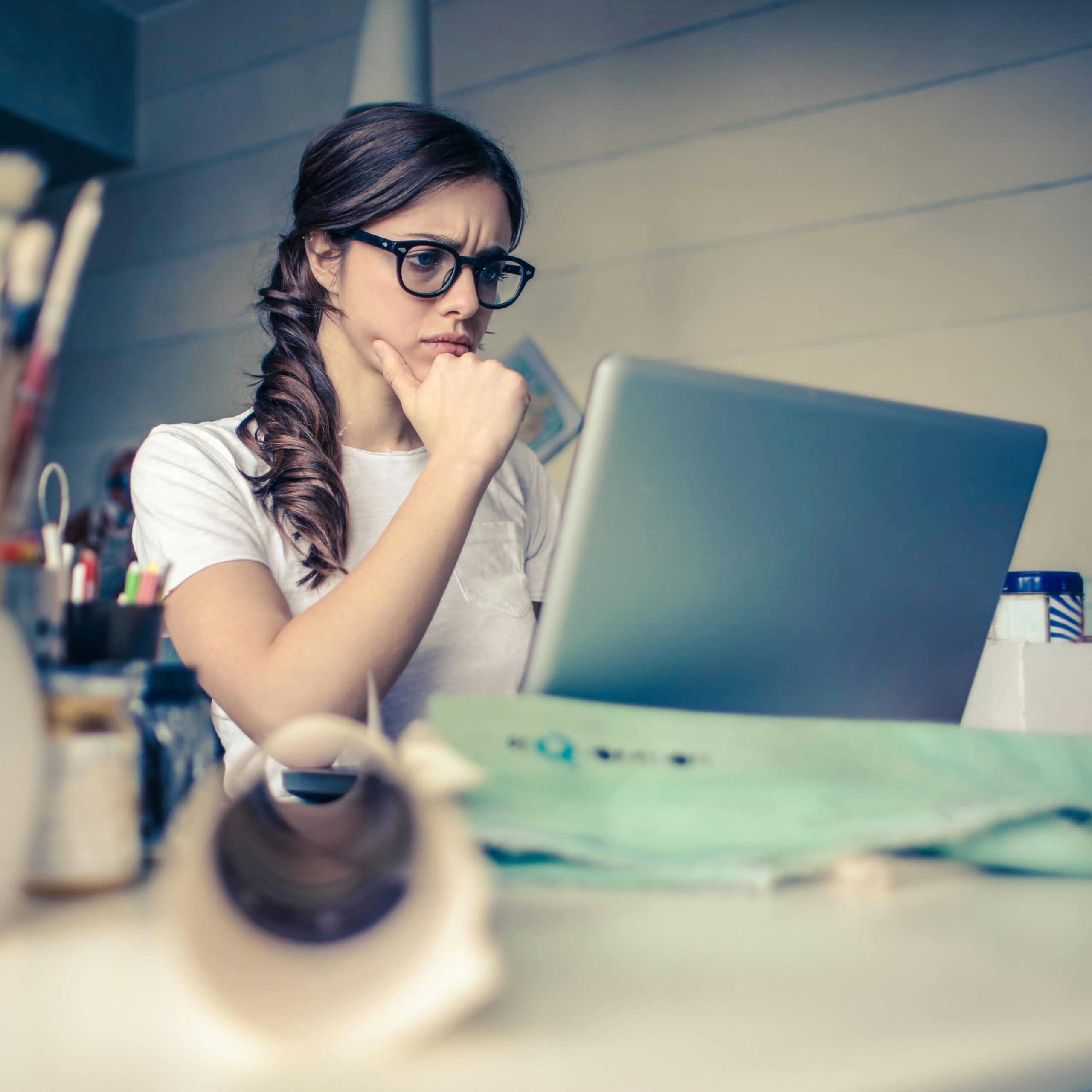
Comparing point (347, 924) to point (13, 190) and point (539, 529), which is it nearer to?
point (13, 190)

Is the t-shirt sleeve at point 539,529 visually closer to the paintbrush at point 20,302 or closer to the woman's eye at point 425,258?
the woman's eye at point 425,258

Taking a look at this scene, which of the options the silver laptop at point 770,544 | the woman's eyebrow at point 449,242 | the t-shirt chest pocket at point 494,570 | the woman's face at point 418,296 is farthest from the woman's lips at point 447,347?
the silver laptop at point 770,544

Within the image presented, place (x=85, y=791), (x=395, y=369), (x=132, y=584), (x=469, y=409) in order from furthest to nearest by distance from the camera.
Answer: (x=395, y=369)
(x=469, y=409)
(x=132, y=584)
(x=85, y=791)

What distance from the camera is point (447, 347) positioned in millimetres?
1244

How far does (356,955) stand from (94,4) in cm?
368

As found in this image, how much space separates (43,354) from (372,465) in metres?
0.95

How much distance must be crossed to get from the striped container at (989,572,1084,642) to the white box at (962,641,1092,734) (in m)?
0.05

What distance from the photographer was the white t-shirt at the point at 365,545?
1051 mm

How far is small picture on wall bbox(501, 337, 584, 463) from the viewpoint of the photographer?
96.4 inches

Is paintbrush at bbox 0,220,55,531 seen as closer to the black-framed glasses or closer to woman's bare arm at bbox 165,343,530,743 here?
woman's bare arm at bbox 165,343,530,743

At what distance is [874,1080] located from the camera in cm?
23

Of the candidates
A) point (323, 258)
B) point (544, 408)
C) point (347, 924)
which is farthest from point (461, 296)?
point (544, 408)

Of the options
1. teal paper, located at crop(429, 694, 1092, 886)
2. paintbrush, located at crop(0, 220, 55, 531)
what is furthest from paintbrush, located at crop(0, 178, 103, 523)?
teal paper, located at crop(429, 694, 1092, 886)

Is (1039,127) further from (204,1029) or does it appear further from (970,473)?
(204,1029)
